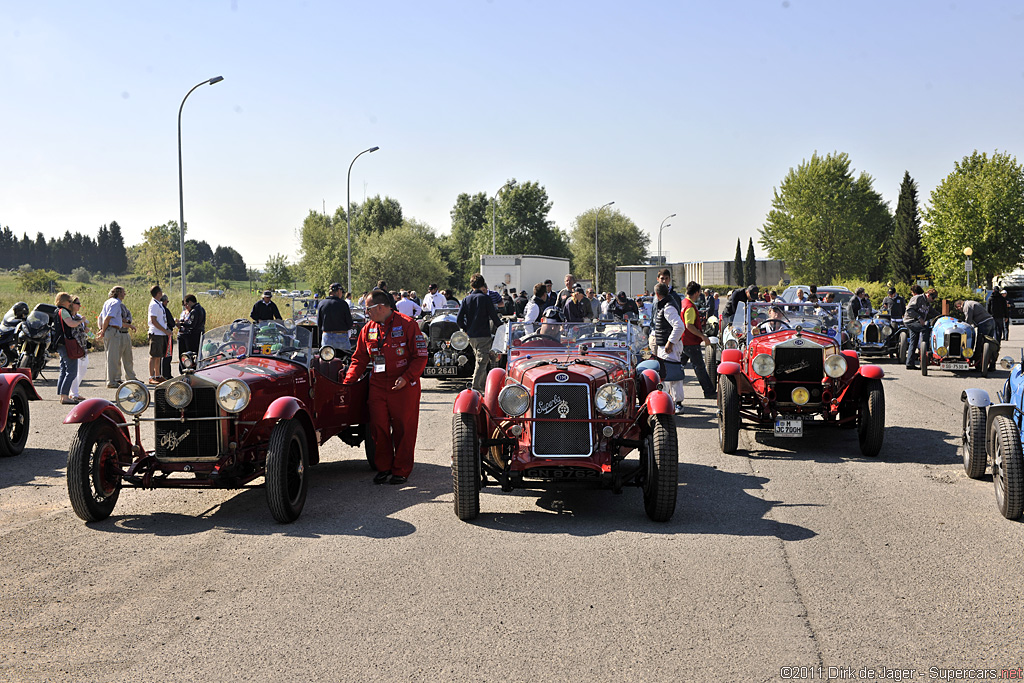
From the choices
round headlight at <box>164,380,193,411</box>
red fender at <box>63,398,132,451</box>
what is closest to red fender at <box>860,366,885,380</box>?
round headlight at <box>164,380,193,411</box>

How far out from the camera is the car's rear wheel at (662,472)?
6301mm

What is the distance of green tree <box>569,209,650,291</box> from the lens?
91.2m

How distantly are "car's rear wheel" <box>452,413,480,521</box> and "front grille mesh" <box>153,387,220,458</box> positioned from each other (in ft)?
6.39

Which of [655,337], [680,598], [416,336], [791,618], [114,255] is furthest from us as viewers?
[114,255]

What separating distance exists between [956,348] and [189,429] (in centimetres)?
1521

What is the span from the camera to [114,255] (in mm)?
127250

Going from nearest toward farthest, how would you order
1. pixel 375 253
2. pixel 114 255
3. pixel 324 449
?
1. pixel 324 449
2. pixel 375 253
3. pixel 114 255

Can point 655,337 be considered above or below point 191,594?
above

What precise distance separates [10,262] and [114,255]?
49.7 feet

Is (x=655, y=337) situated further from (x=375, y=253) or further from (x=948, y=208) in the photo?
(x=375, y=253)

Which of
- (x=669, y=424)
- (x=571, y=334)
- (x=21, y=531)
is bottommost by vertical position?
(x=21, y=531)

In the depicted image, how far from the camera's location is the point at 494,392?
754 cm

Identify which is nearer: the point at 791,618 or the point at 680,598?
the point at 791,618

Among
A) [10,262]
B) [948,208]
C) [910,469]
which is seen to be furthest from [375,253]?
[10,262]
